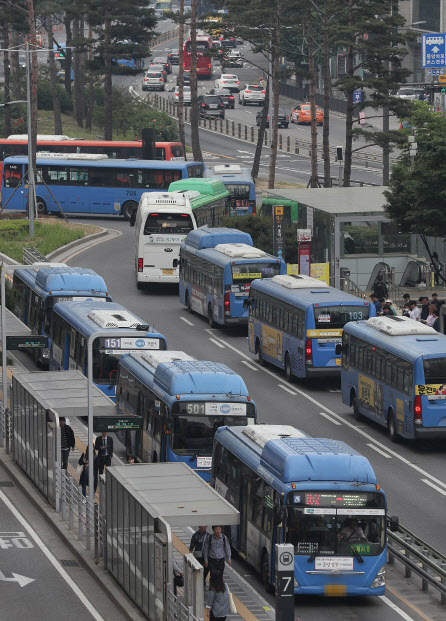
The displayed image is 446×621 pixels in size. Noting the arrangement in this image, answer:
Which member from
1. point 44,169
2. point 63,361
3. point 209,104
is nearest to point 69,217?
point 44,169

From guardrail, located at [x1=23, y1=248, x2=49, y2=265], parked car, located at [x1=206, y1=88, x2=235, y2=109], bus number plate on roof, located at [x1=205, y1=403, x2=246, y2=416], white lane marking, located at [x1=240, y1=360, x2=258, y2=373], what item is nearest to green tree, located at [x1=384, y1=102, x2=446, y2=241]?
white lane marking, located at [x1=240, y1=360, x2=258, y2=373]

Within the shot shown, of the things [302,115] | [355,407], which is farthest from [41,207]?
[302,115]

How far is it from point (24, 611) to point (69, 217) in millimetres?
56315

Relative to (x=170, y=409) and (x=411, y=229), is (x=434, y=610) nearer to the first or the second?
(x=170, y=409)

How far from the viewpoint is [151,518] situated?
2128cm

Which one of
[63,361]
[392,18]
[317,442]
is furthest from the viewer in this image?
[392,18]

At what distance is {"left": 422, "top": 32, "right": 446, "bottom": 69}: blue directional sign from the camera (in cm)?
8231

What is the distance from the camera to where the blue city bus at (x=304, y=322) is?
41.1 metres

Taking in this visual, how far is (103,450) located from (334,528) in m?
8.17

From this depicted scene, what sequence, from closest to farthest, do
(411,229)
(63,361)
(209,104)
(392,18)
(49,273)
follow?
(63,361), (49,273), (411,229), (392,18), (209,104)

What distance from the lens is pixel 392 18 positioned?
219ft

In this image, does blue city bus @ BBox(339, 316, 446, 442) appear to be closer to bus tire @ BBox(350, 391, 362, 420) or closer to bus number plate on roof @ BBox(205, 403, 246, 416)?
bus tire @ BBox(350, 391, 362, 420)

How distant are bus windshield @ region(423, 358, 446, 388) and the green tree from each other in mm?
17781

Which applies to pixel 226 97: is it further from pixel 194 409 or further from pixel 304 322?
pixel 194 409
